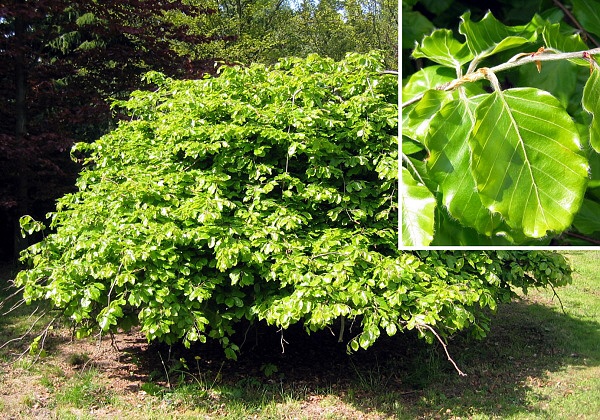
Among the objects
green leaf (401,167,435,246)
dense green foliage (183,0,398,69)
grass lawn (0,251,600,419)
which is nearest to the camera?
green leaf (401,167,435,246)

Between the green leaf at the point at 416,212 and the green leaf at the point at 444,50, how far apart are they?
223mm

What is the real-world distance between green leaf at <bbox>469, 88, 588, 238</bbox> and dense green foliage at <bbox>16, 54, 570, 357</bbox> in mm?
2747

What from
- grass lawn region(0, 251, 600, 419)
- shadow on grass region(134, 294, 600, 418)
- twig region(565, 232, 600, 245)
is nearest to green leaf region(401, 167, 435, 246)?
twig region(565, 232, 600, 245)

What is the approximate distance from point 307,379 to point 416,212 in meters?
4.09

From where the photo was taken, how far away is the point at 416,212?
105 cm

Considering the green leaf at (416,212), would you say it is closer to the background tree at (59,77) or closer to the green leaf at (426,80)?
the green leaf at (426,80)

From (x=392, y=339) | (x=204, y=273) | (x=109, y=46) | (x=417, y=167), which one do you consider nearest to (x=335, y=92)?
(x=204, y=273)

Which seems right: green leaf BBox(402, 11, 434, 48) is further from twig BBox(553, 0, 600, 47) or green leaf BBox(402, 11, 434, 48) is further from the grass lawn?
the grass lawn

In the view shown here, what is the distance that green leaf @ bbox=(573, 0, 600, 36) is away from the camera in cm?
73

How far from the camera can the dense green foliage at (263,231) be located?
12.5 ft

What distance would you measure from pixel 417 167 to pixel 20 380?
4.64 meters

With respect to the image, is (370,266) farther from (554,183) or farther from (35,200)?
(35,200)

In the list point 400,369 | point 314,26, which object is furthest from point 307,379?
point 314,26

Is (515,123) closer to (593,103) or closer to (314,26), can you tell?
(593,103)
